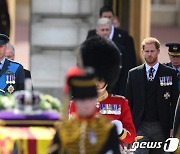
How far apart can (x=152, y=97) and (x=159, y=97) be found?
0.25ft

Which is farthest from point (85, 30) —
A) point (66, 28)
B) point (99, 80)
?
point (99, 80)

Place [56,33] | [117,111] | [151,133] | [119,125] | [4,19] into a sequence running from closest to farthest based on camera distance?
1. [119,125]
2. [117,111]
3. [151,133]
4. [4,19]
5. [56,33]

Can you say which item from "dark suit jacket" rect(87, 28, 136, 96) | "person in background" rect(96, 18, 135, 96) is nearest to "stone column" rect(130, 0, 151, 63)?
"dark suit jacket" rect(87, 28, 136, 96)

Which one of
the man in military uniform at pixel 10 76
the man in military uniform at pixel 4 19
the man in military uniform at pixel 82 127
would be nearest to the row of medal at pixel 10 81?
the man in military uniform at pixel 10 76

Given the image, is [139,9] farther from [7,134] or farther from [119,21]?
[7,134]

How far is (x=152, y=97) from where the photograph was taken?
11930 mm

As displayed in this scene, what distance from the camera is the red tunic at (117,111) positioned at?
9242 millimetres

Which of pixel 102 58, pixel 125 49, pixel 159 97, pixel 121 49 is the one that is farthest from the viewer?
pixel 125 49

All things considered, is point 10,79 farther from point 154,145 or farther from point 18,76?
point 154,145

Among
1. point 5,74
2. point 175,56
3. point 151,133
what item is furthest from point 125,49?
point 5,74

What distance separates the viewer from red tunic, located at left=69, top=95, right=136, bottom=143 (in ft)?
30.3

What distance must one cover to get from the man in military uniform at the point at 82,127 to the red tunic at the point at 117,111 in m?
2.18

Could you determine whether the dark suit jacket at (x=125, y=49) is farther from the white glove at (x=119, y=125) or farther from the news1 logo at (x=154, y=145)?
the white glove at (x=119, y=125)

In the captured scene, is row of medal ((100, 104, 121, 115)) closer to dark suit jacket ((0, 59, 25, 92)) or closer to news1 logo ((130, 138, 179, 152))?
news1 logo ((130, 138, 179, 152))
